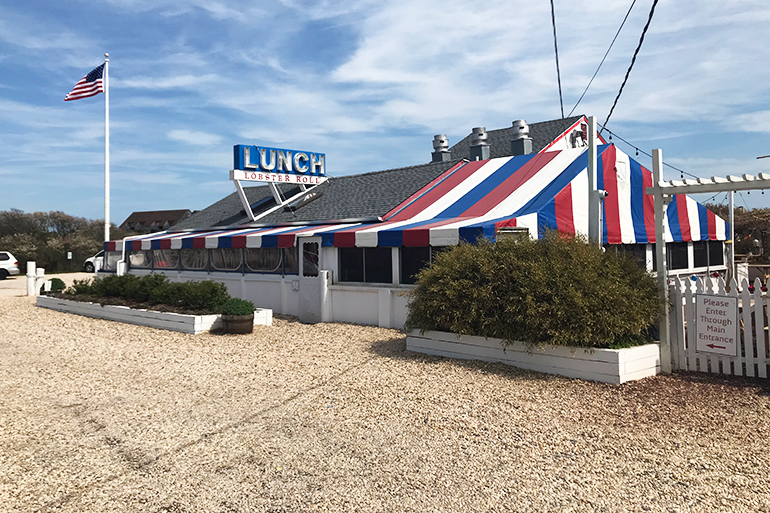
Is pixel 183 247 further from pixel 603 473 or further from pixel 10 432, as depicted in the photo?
pixel 603 473

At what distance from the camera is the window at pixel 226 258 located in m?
15.7

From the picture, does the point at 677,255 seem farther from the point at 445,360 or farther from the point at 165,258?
the point at 165,258

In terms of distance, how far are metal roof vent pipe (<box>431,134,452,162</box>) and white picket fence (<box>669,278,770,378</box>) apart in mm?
17126

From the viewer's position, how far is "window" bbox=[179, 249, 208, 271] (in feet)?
55.9

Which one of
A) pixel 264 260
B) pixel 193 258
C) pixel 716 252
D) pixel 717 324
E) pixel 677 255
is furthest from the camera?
pixel 193 258

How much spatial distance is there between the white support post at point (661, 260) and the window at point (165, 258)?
48.4ft

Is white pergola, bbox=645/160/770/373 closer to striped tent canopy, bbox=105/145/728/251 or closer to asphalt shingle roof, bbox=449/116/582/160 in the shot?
striped tent canopy, bbox=105/145/728/251

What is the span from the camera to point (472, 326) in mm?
7945

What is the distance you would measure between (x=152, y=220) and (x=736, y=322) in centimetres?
7739

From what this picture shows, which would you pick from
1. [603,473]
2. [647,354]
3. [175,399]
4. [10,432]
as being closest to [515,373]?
[647,354]

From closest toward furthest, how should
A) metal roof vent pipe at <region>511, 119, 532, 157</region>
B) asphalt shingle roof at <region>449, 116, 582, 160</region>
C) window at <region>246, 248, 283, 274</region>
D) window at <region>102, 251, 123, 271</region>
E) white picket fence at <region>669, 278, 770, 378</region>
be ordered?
white picket fence at <region>669, 278, 770, 378</region> < window at <region>246, 248, 283, 274</region> < metal roof vent pipe at <region>511, 119, 532, 157</region> < window at <region>102, 251, 123, 271</region> < asphalt shingle roof at <region>449, 116, 582, 160</region>

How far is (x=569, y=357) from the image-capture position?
6992mm

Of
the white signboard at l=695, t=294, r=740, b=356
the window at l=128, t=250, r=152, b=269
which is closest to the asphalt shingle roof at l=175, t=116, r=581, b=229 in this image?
the window at l=128, t=250, r=152, b=269

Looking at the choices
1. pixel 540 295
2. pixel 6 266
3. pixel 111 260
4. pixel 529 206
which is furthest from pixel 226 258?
pixel 6 266
